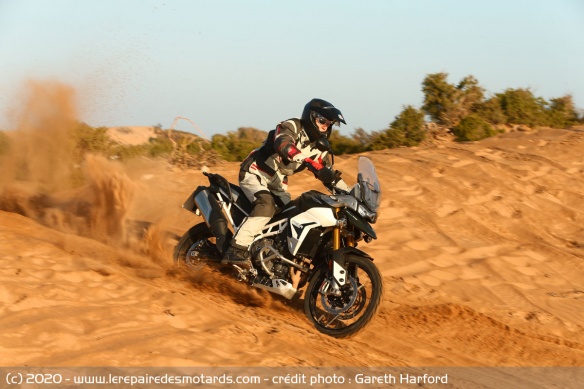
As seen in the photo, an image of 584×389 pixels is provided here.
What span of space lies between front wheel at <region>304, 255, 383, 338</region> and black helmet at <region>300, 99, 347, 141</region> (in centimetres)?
123

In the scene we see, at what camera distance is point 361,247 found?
32.1 feet

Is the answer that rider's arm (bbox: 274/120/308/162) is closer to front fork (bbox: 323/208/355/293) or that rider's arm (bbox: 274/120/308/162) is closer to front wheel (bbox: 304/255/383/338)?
front fork (bbox: 323/208/355/293)

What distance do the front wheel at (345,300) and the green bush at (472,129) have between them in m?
9.71

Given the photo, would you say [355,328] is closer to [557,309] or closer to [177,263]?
[177,263]

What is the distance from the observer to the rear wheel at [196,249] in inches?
321

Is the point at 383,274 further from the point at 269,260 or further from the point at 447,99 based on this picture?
the point at 447,99

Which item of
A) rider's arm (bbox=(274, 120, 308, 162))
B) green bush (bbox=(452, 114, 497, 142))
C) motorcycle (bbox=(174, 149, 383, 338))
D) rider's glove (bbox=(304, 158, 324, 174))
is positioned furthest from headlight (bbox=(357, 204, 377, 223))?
green bush (bbox=(452, 114, 497, 142))

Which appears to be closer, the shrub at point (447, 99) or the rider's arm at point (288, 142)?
the rider's arm at point (288, 142)

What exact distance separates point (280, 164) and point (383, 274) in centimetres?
220

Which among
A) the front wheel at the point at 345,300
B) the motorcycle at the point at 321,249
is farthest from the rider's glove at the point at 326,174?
the front wheel at the point at 345,300

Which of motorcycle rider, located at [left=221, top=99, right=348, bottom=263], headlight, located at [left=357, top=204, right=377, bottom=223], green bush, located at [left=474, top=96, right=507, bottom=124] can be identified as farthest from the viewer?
green bush, located at [left=474, top=96, right=507, bottom=124]

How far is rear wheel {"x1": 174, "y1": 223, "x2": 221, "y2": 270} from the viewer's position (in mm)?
8156

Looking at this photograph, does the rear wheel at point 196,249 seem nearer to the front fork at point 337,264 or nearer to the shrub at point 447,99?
the front fork at point 337,264

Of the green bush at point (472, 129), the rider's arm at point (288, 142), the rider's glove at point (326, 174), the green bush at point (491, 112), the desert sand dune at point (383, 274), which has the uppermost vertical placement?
the green bush at point (491, 112)
